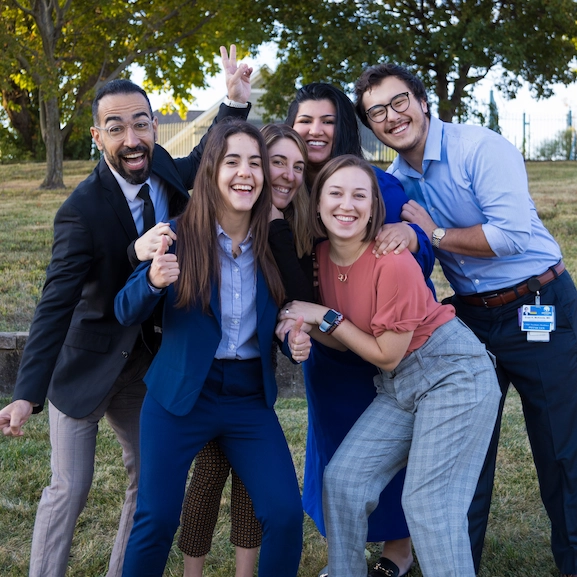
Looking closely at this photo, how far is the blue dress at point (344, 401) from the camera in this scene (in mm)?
3182

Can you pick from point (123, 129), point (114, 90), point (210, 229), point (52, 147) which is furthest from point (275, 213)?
point (52, 147)

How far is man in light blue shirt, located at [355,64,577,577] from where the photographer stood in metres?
3.16

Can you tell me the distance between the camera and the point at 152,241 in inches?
105

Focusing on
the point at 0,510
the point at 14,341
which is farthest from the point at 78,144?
the point at 0,510

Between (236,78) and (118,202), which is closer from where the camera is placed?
(118,202)

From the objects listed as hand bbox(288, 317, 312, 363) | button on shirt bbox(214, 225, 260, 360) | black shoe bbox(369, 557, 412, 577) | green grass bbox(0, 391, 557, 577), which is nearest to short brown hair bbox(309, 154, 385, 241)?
button on shirt bbox(214, 225, 260, 360)

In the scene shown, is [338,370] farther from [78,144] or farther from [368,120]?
[78,144]

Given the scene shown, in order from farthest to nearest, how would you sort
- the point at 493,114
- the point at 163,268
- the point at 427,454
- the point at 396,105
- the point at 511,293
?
the point at 493,114
the point at 511,293
the point at 396,105
the point at 427,454
the point at 163,268

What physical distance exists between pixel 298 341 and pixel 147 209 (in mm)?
828

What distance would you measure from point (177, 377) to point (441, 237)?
4.01ft

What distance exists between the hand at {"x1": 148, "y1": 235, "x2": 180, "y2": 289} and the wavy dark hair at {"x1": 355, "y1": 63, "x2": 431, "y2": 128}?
Answer: 1190 millimetres

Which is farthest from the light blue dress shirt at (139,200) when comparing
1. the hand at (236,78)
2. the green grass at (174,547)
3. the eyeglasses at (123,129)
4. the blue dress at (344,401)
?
the green grass at (174,547)

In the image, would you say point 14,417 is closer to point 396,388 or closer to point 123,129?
point 123,129

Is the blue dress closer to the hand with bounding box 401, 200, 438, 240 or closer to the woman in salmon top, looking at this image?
the hand with bounding box 401, 200, 438, 240
